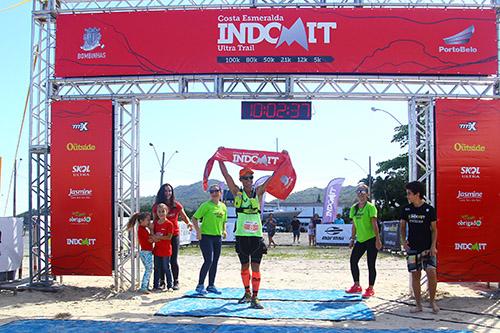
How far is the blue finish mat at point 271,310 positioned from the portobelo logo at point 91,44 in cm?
473

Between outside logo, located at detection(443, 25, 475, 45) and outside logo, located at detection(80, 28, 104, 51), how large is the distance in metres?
6.26

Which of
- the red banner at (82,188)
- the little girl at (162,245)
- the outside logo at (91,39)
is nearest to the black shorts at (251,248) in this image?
the little girl at (162,245)

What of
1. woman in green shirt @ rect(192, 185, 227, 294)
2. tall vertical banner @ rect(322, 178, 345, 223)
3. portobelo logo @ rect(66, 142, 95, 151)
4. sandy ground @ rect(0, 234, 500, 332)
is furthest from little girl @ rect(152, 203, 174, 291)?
tall vertical banner @ rect(322, 178, 345, 223)

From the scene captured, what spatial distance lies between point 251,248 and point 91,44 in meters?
5.05

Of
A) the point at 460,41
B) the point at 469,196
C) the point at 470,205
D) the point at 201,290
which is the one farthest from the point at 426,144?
the point at 201,290

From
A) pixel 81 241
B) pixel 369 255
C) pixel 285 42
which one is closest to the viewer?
pixel 369 255

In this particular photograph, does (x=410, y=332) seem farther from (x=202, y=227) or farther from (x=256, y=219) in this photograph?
(x=202, y=227)

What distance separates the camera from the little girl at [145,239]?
9.77 metres

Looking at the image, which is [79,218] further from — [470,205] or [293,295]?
[470,205]

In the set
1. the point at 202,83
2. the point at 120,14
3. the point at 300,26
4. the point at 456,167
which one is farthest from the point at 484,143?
the point at 120,14

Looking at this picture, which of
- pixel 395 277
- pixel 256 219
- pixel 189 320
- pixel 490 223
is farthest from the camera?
pixel 395 277

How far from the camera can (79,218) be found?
10227 mm

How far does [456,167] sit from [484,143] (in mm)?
650

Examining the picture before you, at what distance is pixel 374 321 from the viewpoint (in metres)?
7.54
